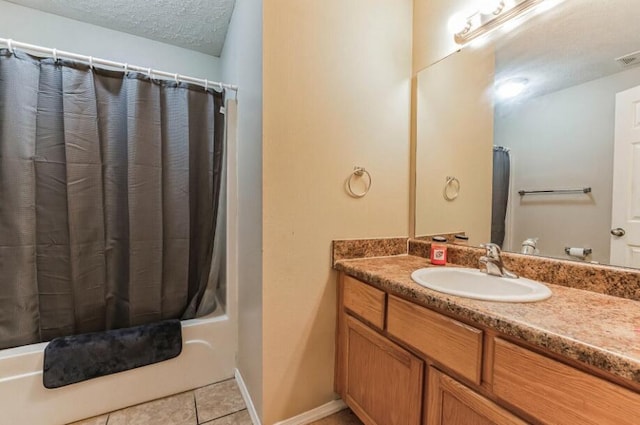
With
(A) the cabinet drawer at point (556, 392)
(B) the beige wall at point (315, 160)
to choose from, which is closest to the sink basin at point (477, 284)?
(A) the cabinet drawer at point (556, 392)

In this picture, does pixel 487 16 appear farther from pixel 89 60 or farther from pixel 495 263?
pixel 89 60

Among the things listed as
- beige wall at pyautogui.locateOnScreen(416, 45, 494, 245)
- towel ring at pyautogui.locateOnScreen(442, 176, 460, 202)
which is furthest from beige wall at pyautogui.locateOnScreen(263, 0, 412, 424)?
towel ring at pyautogui.locateOnScreen(442, 176, 460, 202)

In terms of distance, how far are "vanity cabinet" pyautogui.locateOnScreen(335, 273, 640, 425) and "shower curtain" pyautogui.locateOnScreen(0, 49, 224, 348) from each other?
3.49ft

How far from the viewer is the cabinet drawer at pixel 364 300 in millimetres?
1079

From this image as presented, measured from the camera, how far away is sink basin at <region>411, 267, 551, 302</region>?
84 centimetres

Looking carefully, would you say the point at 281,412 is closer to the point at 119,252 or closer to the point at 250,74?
the point at 119,252

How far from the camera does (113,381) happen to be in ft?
4.58

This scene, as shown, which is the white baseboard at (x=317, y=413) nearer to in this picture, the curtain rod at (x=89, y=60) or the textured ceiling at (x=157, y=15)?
the curtain rod at (x=89, y=60)

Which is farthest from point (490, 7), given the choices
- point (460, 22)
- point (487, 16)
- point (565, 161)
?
point (565, 161)

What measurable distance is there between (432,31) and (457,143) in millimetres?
629

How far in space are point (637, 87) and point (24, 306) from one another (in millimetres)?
2678

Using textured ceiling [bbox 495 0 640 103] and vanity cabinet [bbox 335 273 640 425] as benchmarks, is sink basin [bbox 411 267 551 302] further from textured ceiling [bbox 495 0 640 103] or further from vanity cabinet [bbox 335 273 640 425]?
textured ceiling [bbox 495 0 640 103]

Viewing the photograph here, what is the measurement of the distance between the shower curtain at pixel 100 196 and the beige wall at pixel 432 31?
1251mm

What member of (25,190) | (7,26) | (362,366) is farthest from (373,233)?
(7,26)
